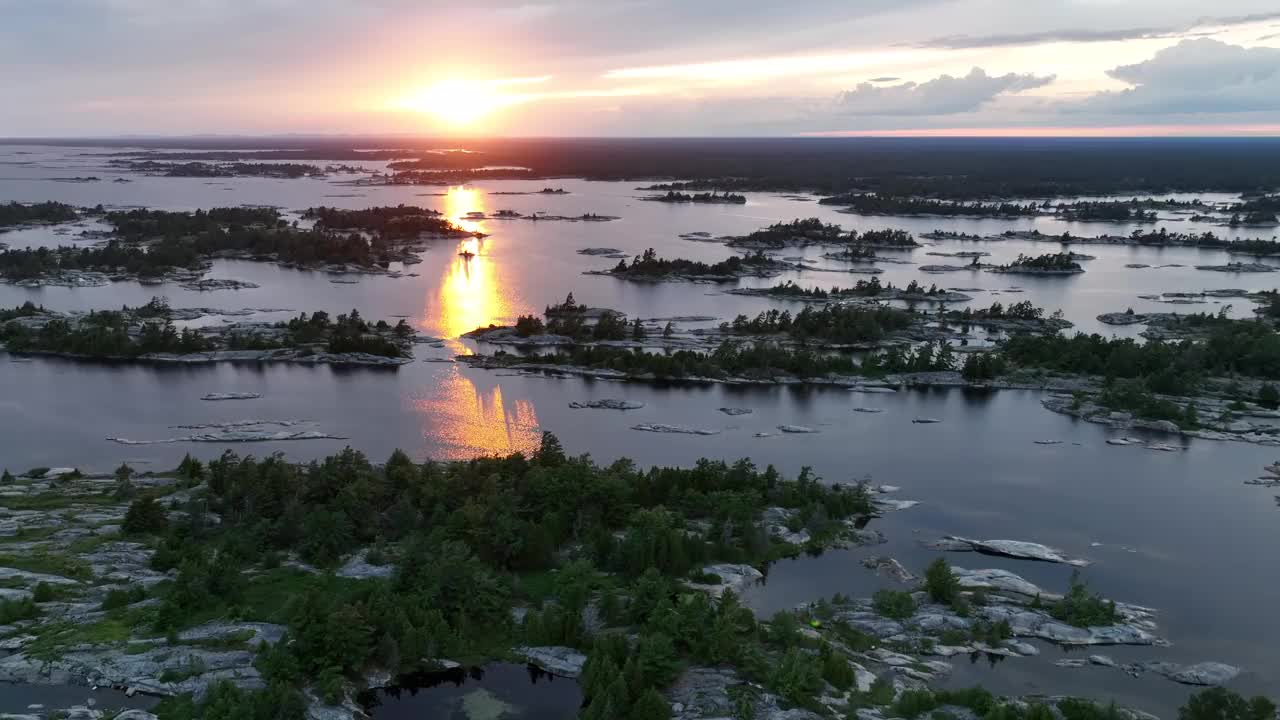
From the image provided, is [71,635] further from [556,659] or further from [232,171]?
[232,171]

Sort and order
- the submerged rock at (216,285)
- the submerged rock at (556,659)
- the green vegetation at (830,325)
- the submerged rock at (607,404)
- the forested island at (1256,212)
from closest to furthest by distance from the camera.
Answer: the submerged rock at (556,659)
the submerged rock at (607,404)
the green vegetation at (830,325)
the submerged rock at (216,285)
the forested island at (1256,212)

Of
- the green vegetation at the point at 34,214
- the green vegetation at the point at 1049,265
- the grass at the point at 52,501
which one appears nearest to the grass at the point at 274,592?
the grass at the point at 52,501

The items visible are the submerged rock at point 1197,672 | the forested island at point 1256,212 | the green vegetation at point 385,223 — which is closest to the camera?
the submerged rock at point 1197,672

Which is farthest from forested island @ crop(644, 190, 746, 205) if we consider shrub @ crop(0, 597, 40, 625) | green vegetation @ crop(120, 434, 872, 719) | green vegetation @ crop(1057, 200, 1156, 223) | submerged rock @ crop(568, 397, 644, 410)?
shrub @ crop(0, 597, 40, 625)

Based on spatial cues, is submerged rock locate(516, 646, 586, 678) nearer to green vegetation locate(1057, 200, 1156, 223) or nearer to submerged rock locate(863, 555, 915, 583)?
submerged rock locate(863, 555, 915, 583)

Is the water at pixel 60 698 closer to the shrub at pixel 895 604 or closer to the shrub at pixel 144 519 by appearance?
the shrub at pixel 144 519

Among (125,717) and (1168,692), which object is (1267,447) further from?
(125,717)

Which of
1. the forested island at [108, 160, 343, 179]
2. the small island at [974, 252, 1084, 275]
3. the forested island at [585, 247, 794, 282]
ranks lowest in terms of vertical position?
the forested island at [585, 247, 794, 282]
